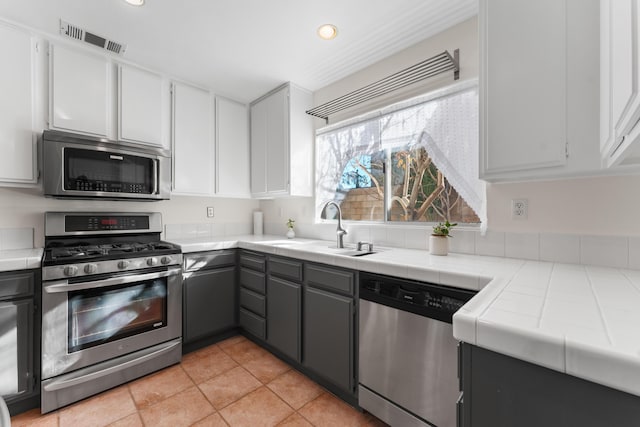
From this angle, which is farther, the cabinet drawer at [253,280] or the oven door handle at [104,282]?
the cabinet drawer at [253,280]

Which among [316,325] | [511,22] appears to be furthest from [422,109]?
[316,325]

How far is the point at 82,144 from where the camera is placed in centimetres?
208

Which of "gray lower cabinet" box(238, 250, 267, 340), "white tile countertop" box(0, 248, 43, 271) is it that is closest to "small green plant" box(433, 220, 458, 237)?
"gray lower cabinet" box(238, 250, 267, 340)

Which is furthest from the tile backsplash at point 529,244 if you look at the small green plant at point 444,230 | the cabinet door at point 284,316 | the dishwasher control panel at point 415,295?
the cabinet door at point 284,316

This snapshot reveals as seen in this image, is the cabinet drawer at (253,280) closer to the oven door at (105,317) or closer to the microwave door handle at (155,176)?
the oven door at (105,317)

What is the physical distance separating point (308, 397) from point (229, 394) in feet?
1.79

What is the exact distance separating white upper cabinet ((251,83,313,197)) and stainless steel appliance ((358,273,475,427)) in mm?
1481

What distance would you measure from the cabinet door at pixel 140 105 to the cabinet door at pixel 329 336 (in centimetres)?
198

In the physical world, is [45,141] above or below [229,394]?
above

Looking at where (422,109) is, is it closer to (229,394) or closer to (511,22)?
(511,22)

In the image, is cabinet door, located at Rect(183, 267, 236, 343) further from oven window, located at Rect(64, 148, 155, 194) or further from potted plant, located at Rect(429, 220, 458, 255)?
potted plant, located at Rect(429, 220, 458, 255)

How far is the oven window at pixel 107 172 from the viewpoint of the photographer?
2049 millimetres

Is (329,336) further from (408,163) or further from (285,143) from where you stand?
(285,143)

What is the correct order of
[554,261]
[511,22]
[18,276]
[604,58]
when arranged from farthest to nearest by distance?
[18,276]
[554,261]
[511,22]
[604,58]
